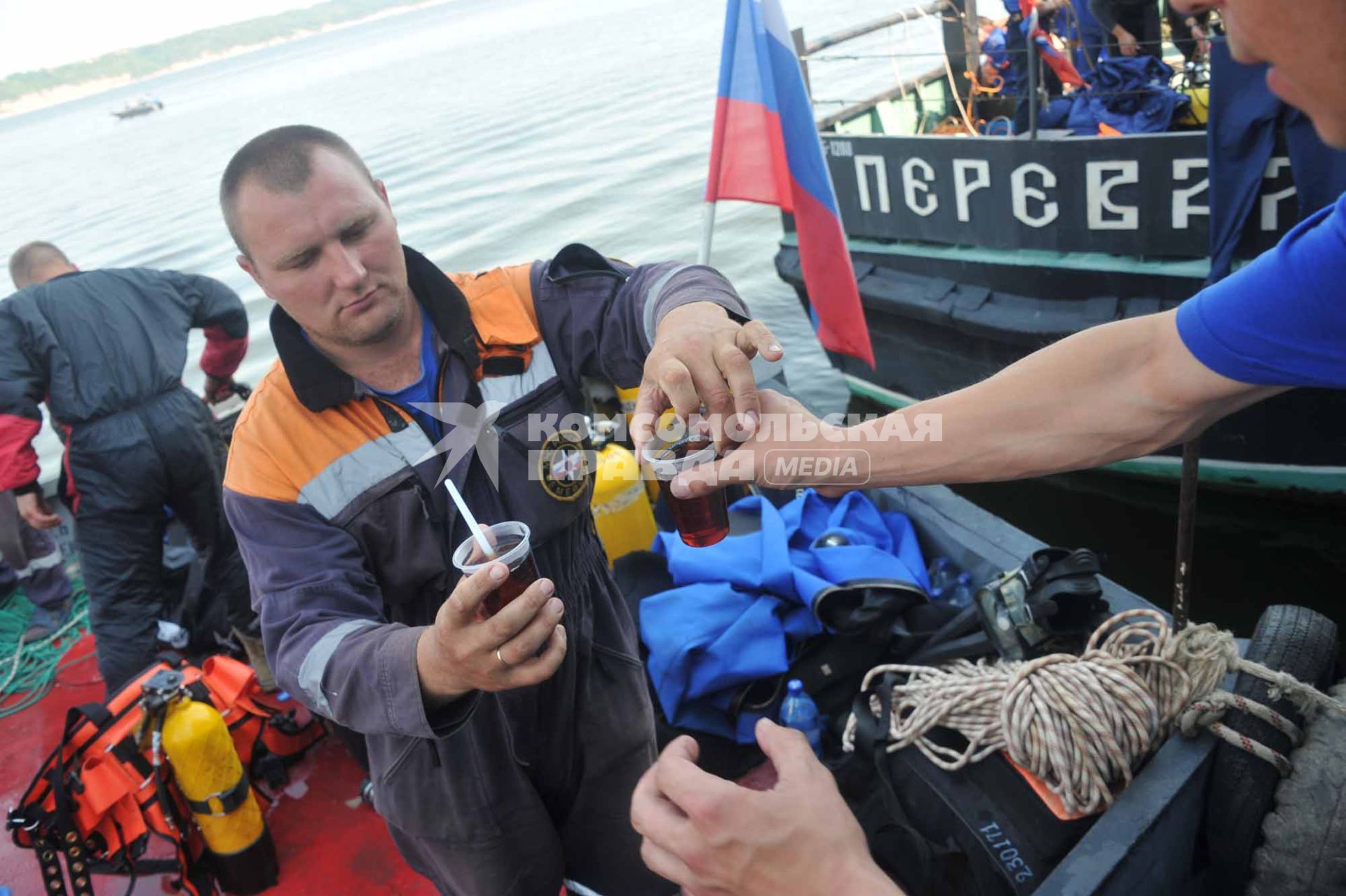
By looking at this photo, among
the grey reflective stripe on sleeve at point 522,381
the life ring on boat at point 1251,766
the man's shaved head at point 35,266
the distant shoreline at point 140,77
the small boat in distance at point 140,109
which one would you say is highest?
the distant shoreline at point 140,77

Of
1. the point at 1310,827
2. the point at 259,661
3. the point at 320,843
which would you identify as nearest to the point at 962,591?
the point at 1310,827

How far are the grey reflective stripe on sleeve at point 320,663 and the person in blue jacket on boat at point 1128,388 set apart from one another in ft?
2.14

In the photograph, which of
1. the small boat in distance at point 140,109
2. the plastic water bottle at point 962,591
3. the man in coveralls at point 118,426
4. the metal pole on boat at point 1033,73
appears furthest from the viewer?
the small boat in distance at point 140,109

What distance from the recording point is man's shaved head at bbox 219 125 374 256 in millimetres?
1880

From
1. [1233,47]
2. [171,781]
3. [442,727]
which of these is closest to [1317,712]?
[1233,47]

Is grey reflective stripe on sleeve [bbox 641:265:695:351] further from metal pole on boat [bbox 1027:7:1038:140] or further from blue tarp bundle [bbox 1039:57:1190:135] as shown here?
blue tarp bundle [bbox 1039:57:1190:135]

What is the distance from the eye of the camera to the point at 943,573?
3.62 metres

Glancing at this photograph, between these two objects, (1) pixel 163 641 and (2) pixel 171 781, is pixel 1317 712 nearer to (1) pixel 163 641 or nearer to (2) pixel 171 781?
(2) pixel 171 781

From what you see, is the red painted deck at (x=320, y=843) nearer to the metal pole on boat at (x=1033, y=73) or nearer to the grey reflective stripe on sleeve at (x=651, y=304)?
the grey reflective stripe on sleeve at (x=651, y=304)

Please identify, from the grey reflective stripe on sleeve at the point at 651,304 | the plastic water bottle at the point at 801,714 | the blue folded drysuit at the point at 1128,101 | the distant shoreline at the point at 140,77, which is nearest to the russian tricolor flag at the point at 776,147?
the blue folded drysuit at the point at 1128,101

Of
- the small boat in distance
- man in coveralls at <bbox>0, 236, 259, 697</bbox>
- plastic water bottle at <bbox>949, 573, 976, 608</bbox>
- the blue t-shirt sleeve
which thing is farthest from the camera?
the small boat in distance

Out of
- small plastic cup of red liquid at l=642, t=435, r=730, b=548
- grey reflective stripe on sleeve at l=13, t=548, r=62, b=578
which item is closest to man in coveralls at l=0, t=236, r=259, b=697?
grey reflective stripe on sleeve at l=13, t=548, r=62, b=578

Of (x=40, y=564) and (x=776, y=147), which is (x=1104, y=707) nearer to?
(x=776, y=147)

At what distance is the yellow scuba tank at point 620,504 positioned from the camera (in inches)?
163
